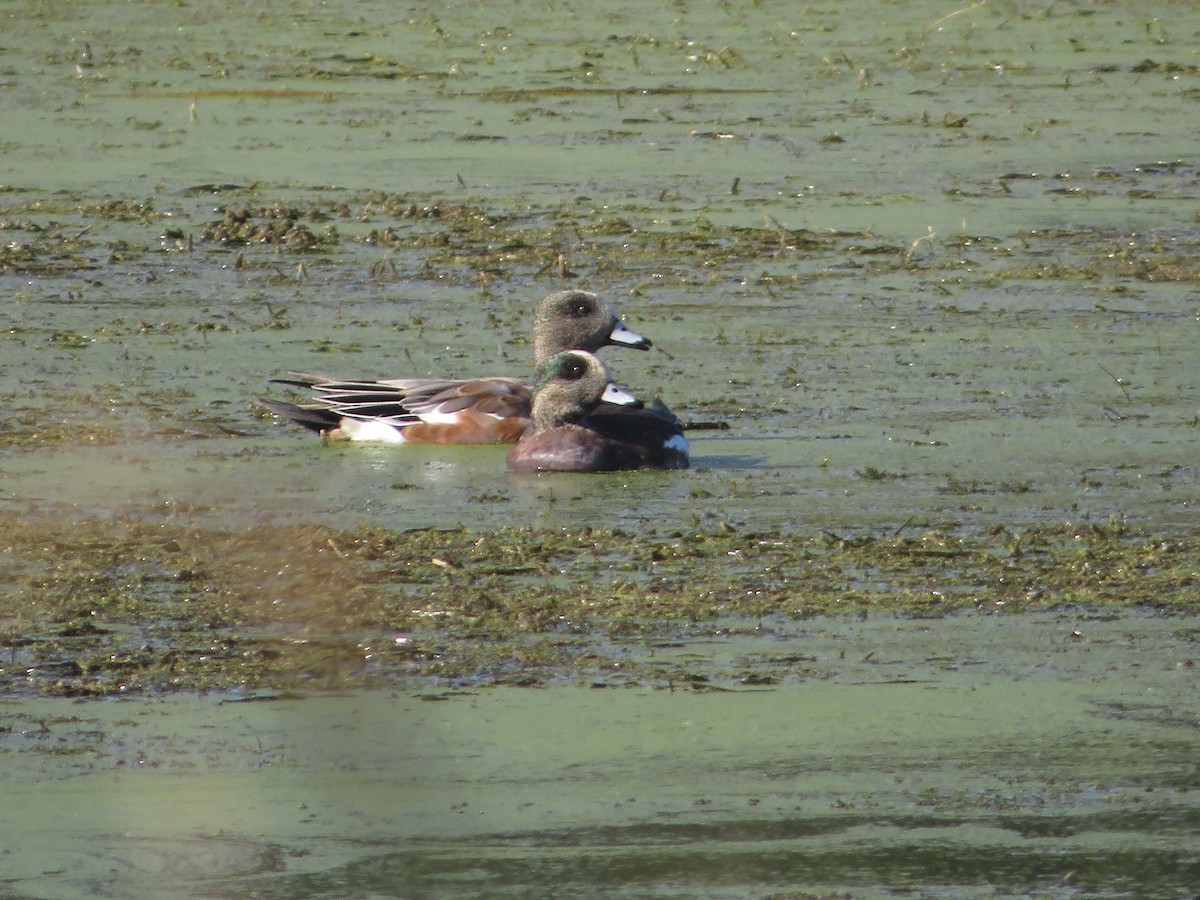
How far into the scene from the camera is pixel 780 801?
3791 mm

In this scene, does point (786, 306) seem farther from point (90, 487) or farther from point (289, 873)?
point (289, 873)

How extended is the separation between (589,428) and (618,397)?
0.46ft

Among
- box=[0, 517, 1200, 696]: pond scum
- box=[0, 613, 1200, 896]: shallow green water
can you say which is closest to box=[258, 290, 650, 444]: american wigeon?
box=[0, 517, 1200, 696]: pond scum

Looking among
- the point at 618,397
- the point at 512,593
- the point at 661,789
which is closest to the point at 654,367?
the point at 618,397

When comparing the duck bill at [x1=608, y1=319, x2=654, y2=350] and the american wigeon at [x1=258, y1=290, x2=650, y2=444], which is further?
the duck bill at [x1=608, y1=319, x2=654, y2=350]

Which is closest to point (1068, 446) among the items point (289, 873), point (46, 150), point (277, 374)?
point (277, 374)

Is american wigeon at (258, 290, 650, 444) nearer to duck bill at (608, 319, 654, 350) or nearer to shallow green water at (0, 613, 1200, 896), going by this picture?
duck bill at (608, 319, 654, 350)

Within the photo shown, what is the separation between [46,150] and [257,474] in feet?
16.2

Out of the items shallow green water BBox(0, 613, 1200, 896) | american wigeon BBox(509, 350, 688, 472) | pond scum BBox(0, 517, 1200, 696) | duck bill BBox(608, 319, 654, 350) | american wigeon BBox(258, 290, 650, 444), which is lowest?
shallow green water BBox(0, 613, 1200, 896)

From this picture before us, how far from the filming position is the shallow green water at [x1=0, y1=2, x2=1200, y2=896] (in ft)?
12.0

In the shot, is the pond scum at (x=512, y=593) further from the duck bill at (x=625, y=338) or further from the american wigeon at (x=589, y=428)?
the duck bill at (x=625, y=338)

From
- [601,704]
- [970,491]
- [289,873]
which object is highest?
[970,491]

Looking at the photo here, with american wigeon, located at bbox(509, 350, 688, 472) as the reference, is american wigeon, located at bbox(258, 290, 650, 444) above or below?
above

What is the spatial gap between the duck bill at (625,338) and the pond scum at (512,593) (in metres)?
1.34
